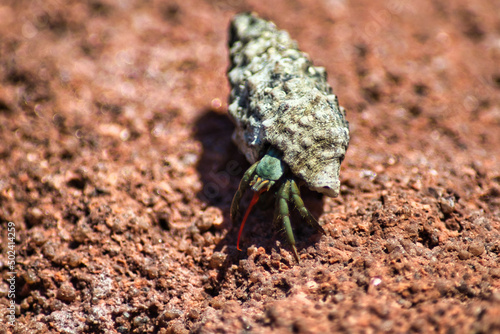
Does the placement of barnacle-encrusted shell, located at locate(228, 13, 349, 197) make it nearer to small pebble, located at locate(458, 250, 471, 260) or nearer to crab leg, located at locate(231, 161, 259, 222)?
crab leg, located at locate(231, 161, 259, 222)

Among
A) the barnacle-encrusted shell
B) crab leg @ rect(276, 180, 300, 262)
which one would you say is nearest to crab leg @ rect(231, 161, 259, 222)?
the barnacle-encrusted shell

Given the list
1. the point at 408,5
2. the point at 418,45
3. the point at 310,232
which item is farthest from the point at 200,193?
the point at 408,5

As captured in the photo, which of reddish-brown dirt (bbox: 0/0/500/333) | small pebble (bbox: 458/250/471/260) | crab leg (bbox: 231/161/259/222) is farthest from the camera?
crab leg (bbox: 231/161/259/222)

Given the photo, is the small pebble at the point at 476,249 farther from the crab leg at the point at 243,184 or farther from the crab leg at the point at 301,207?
the crab leg at the point at 243,184

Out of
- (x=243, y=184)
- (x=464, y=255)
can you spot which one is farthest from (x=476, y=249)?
(x=243, y=184)

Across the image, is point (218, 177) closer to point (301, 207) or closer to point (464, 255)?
point (301, 207)

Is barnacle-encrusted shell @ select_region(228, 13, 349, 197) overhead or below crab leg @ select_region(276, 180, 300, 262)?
overhead

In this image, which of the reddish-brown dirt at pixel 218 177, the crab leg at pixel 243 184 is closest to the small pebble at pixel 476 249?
the reddish-brown dirt at pixel 218 177

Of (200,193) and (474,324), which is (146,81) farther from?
(474,324)
